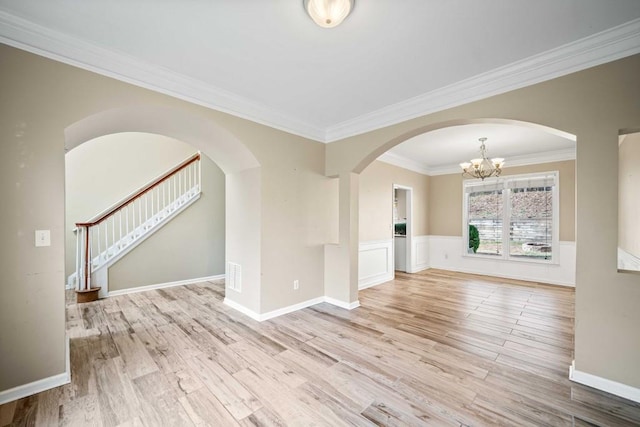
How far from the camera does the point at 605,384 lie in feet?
6.58

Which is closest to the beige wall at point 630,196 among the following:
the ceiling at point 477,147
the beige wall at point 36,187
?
the ceiling at point 477,147

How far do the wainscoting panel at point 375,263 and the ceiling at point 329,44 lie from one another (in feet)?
10.1

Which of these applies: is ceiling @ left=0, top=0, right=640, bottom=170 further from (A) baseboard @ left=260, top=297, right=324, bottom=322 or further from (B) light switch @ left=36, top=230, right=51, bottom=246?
(A) baseboard @ left=260, top=297, right=324, bottom=322

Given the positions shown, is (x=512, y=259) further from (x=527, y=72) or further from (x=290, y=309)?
(x=290, y=309)

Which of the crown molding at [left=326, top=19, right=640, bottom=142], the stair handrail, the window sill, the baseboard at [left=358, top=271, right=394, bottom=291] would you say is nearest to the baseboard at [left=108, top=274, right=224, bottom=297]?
the stair handrail

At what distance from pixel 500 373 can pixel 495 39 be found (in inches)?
112

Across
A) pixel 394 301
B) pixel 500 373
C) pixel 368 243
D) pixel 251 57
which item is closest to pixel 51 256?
pixel 251 57

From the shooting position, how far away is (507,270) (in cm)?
596

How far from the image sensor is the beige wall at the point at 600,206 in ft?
6.36

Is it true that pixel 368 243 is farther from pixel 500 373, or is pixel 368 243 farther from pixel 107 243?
pixel 107 243

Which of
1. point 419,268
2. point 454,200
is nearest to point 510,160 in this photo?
point 454,200

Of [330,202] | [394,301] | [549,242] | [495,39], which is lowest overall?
[394,301]

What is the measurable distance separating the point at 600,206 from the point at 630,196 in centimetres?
178

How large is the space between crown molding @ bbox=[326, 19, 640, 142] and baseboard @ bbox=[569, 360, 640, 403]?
2.56 metres
